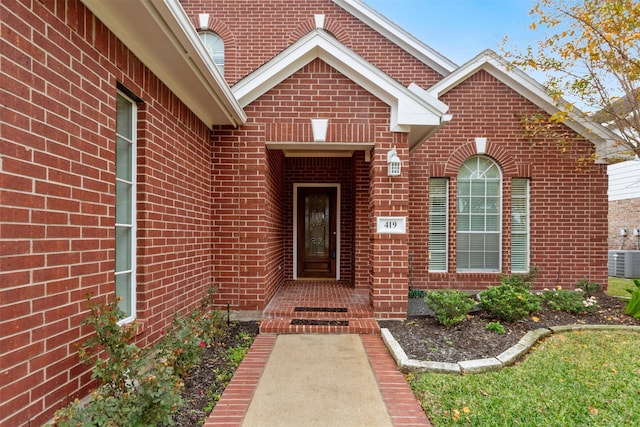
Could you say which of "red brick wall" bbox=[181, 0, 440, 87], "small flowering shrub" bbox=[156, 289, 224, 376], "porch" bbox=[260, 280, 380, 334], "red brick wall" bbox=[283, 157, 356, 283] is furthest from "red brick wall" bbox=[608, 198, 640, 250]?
"small flowering shrub" bbox=[156, 289, 224, 376]

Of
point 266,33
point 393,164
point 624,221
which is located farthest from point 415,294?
point 624,221

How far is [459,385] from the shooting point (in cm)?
331

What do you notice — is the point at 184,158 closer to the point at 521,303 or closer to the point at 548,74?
the point at 521,303

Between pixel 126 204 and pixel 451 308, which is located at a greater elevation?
pixel 126 204

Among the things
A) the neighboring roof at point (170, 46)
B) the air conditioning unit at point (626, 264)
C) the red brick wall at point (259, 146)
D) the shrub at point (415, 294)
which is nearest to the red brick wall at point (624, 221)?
the air conditioning unit at point (626, 264)

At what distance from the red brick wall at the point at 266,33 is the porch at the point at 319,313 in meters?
5.42

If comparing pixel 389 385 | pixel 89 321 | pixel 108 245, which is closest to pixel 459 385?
pixel 389 385

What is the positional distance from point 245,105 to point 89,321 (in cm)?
386

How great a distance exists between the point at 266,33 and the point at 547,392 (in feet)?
29.1

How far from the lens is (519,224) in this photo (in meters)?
7.57

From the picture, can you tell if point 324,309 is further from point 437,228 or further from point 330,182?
Answer: point 330,182

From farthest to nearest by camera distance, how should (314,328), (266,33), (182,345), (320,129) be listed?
(266,33) → (320,129) → (314,328) → (182,345)

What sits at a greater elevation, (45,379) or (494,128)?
(494,128)

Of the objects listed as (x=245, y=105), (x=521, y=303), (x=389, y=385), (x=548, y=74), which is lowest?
(x=389, y=385)
